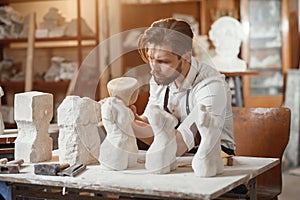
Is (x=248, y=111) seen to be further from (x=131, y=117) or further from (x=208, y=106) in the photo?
(x=131, y=117)

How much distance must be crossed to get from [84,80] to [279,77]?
210 centimetres

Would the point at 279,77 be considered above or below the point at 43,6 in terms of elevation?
below

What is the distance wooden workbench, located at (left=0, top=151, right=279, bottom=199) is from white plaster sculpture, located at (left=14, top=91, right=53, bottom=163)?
105mm

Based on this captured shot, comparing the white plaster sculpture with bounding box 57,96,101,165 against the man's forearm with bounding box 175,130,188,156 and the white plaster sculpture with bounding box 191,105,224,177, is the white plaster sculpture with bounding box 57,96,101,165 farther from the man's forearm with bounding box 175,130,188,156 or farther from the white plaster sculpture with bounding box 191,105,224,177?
the white plaster sculpture with bounding box 191,105,224,177

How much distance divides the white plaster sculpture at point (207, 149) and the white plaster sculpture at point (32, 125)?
0.65 meters

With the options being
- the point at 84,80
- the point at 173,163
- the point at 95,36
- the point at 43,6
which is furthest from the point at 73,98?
the point at 43,6

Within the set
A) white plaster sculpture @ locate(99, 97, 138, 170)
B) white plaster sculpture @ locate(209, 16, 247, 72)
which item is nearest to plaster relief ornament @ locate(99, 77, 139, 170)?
white plaster sculpture @ locate(99, 97, 138, 170)

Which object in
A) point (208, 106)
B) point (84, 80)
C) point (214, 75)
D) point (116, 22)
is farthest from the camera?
point (116, 22)

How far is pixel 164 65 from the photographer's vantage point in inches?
88.7

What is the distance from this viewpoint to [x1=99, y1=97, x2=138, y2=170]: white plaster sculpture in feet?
6.45

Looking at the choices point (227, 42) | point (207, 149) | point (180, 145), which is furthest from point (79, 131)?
point (227, 42)

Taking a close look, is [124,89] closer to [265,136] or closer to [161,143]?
[161,143]

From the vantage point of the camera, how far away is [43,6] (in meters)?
5.07

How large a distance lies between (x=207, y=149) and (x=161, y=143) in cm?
16
